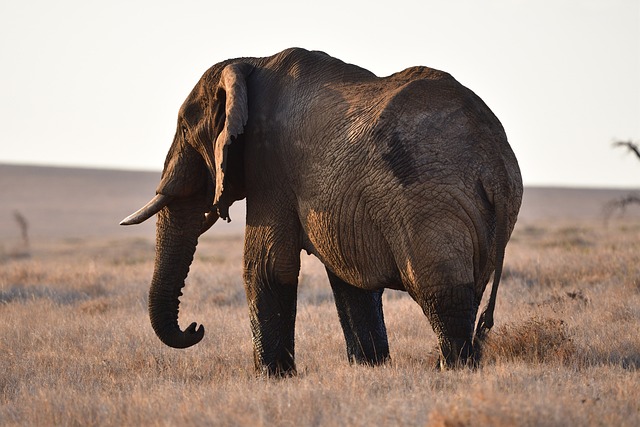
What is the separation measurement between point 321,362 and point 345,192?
2421 millimetres

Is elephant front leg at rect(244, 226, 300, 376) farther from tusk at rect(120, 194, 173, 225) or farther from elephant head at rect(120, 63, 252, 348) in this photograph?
tusk at rect(120, 194, 173, 225)

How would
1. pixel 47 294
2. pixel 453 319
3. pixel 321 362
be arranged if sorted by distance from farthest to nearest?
pixel 47 294 < pixel 321 362 < pixel 453 319

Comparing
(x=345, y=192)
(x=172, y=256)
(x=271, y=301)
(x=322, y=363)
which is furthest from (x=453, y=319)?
(x=172, y=256)

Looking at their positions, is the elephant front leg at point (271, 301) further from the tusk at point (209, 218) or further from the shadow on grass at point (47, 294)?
the shadow on grass at point (47, 294)

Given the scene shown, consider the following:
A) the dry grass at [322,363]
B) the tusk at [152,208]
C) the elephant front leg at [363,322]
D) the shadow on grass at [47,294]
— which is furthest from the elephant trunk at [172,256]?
the shadow on grass at [47,294]

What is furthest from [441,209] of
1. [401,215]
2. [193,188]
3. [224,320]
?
[224,320]

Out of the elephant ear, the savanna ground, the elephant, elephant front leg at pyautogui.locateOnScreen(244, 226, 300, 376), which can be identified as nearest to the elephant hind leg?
the elephant

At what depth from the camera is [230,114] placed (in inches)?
292

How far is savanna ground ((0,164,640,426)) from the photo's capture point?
231 inches

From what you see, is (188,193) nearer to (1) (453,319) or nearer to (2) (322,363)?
(2) (322,363)

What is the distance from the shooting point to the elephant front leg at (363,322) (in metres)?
8.32

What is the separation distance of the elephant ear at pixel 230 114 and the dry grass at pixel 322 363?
5.46ft

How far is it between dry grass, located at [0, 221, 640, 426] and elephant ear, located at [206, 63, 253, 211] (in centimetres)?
167

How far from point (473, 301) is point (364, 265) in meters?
0.91
